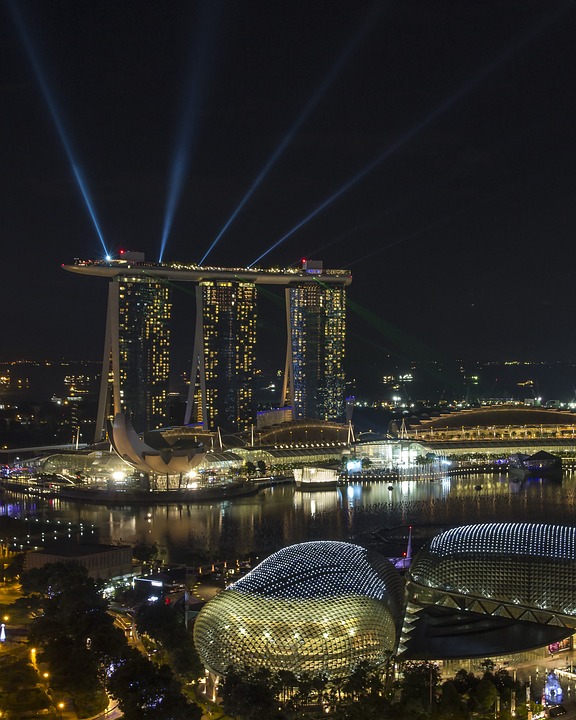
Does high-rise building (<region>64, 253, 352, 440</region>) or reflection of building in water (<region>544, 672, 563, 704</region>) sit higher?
high-rise building (<region>64, 253, 352, 440</region>)

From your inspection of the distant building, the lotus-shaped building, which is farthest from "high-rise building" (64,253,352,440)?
the distant building

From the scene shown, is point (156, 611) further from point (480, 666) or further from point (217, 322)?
point (217, 322)

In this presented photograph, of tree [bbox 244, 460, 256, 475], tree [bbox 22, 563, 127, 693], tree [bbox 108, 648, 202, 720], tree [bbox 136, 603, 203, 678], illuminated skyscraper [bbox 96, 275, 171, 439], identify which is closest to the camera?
tree [bbox 108, 648, 202, 720]

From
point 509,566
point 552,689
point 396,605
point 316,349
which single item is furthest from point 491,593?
point 316,349

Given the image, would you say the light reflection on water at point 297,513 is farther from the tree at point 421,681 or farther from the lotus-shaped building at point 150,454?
the tree at point 421,681

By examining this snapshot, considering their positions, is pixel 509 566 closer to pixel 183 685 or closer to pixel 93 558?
pixel 183 685

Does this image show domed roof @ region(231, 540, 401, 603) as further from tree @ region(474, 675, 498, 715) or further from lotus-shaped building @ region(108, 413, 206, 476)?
lotus-shaped building @ region(108, 413, 206, 476)

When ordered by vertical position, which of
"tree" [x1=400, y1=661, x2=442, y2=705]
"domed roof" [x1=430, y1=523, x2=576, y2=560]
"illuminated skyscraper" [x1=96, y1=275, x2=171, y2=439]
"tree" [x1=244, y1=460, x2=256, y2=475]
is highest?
"illuminated skyscraper" [x1=96, y1=275, x2=171, y2=439]

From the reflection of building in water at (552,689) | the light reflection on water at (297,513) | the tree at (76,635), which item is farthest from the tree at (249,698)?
the light reflection on water at (297,513)
